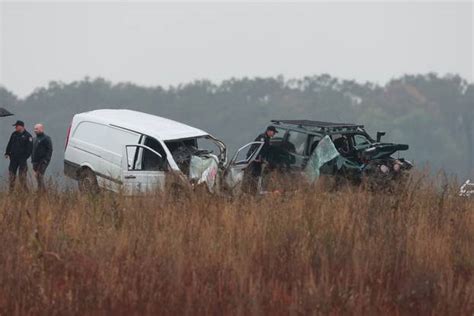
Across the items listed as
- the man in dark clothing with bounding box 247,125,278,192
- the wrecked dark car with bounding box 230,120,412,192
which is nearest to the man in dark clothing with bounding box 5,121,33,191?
the man in dark clothing with bounding box 247,125,278,192

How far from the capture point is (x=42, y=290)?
386 inches

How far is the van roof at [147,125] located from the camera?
2092 cm

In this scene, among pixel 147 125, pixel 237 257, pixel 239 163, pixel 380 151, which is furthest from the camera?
pixel 147 125

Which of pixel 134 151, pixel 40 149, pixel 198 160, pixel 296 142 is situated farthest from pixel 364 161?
pixel 40 149

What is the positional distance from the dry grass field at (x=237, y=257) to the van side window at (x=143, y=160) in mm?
7380

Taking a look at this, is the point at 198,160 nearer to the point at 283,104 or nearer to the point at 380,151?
the point at 380,151

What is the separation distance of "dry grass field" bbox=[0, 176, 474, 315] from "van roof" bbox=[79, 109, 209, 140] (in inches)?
301

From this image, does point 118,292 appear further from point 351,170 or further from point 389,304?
point 351,170

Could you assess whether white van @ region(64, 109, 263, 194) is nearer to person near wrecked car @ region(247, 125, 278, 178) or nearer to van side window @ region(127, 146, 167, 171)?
van side window @ region(127, 146, 167, 171)

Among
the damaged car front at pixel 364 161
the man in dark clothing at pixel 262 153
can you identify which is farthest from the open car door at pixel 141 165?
the damaged car front at pixel 364 161

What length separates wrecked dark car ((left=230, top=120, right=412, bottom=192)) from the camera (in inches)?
796

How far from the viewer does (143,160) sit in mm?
20781

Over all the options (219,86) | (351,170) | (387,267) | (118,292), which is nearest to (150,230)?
(118,292)

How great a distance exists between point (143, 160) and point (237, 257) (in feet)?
33.7
